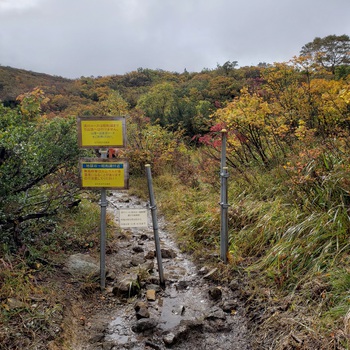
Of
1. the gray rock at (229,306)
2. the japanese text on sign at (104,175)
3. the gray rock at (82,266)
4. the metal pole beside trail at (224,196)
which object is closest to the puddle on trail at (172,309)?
the gray rock at (229,306)

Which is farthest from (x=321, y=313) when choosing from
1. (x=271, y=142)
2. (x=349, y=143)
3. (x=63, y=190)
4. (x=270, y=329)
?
(x=271, y=142)

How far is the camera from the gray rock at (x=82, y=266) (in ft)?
13.4

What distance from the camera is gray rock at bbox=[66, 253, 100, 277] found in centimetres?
410

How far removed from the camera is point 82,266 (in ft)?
13.9

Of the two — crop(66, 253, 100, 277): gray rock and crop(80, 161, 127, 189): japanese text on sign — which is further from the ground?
crop(80, 161, 127, 189): japanese text on sign

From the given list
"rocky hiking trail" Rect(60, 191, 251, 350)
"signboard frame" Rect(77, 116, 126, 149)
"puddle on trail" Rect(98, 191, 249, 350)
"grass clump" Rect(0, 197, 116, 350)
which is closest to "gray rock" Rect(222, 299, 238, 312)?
"rocky hiking trail" Rect(60, 191, 251, 350)

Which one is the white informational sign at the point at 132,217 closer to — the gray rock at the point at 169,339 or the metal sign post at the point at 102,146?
the metal sign post at the point at 102,146

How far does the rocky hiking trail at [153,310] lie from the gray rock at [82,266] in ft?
0.05

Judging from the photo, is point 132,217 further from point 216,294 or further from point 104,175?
point 216,294

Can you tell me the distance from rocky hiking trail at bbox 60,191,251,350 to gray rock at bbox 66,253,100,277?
0.01 meters

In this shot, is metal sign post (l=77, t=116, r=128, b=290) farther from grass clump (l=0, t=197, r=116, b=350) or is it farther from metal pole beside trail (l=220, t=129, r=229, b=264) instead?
metal pole beside trail (l=220, t=129, r=229, b=264)

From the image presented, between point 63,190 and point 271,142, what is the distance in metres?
4.36

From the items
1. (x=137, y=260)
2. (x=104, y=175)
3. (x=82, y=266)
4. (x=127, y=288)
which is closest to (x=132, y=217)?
Result: (x=104, y=175)

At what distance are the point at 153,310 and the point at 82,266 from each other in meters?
1.25
